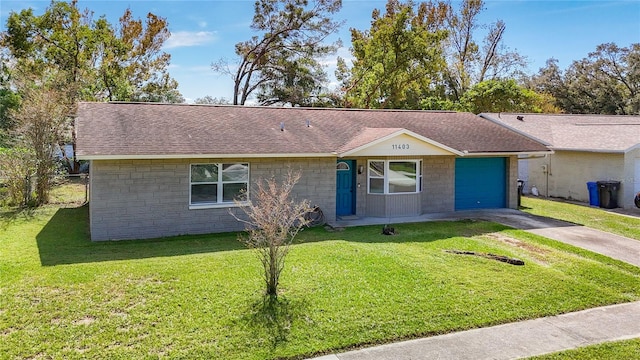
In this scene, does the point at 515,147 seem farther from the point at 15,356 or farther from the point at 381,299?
the point at 15,356

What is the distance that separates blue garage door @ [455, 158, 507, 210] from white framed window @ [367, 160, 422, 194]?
239cm

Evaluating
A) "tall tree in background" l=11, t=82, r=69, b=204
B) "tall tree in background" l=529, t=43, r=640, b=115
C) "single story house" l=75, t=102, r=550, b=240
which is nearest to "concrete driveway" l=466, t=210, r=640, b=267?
"single story house" l=75, t=102, r=550, b=240

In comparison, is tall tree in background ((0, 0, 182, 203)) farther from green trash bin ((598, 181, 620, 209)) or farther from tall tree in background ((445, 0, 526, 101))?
tall tree in background ((445, 0, 526, 101))

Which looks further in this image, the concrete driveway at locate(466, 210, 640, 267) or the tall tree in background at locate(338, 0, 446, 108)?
the tall tree in background at locate(338, 0, 446, 108)

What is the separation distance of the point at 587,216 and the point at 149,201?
51.7ft

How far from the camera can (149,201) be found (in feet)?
40.2

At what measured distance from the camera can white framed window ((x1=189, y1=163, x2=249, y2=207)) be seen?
508 inches

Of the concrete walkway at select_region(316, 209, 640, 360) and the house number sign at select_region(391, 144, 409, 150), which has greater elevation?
the house number sign at select_region(391, 144, 409, 150)

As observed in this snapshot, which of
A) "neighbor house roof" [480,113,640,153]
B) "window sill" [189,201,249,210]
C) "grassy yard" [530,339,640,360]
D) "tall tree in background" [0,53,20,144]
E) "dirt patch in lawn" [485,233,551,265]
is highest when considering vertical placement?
"tall tree in background" [0,53,20,144]

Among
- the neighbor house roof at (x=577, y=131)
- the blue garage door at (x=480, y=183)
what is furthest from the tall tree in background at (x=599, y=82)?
the blue garage door at (x=480, y=183)

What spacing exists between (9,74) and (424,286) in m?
35.7

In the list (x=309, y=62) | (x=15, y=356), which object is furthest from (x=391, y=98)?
(x=15, y=356)

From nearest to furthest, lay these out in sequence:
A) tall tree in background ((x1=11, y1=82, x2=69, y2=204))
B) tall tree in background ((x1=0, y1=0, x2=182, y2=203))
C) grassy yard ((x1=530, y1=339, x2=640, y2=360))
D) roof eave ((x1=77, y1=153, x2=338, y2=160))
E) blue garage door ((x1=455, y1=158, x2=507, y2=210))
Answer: grassy yard ((x1=530, y1=339, x2=640, y2=360)) → roof eave ((x1=77, y1=153, x2=338, y2=160)) → tall tree in background ((x1=11, y1=82, x2=69, y2=204)) → blue garage door ((x1=455, y1=158, x2=507, y2=210)) → tall tree in background ((x1=0, y1=0, x2=182, y2=203))

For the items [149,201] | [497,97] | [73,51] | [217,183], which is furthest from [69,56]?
[497,97]
